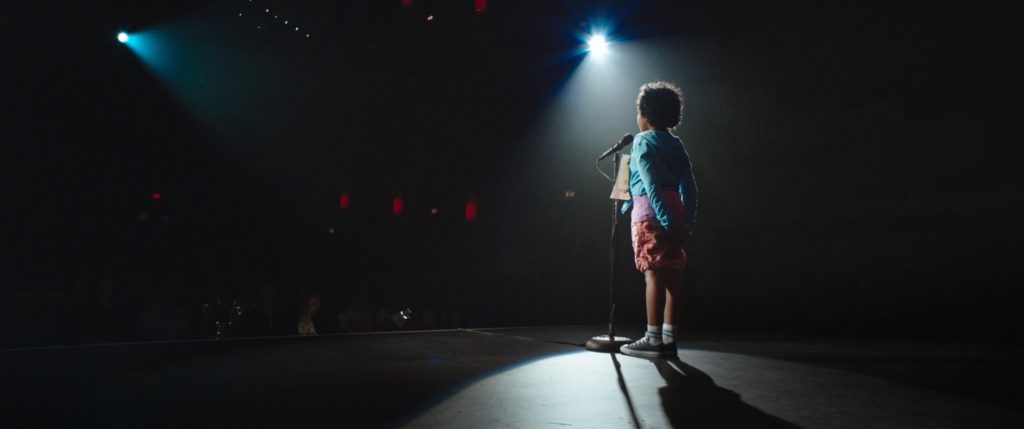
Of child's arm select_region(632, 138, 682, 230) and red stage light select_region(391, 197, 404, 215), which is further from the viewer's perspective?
red stage light select_region(391, 197, 404, 215)

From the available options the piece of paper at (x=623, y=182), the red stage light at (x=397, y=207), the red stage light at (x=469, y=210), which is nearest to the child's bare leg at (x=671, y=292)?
the piece of paper at (x=623, y=182)

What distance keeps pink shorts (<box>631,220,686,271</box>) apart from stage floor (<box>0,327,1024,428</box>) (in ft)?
1.32

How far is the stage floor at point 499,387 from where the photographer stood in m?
1.25

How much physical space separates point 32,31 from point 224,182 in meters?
3.20

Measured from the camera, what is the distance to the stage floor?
1247 mm

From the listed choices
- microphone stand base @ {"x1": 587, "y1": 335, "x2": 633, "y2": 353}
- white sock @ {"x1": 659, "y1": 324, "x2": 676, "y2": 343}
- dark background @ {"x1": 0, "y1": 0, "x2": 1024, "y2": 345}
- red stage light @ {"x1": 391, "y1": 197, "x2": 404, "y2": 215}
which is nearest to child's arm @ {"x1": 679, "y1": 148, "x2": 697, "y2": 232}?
white sock @ {"x1": 659, "y1": 324, "x2": 676, "y2": 343}

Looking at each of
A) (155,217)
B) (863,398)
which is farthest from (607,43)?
(155,217)

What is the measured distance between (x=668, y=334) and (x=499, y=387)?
98cm

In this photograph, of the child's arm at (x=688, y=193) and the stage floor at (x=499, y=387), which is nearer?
the stage floor at (x=499, y=387)

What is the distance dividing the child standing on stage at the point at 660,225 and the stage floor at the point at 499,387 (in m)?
0.15

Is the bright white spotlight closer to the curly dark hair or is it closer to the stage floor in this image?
the curly dark hair

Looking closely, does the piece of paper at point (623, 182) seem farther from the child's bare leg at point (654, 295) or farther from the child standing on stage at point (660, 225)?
the child's bare leg at point (654, 295)

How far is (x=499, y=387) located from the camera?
5.29 feet

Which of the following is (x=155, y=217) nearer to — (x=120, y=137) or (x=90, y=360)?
(x=120, y=137)
